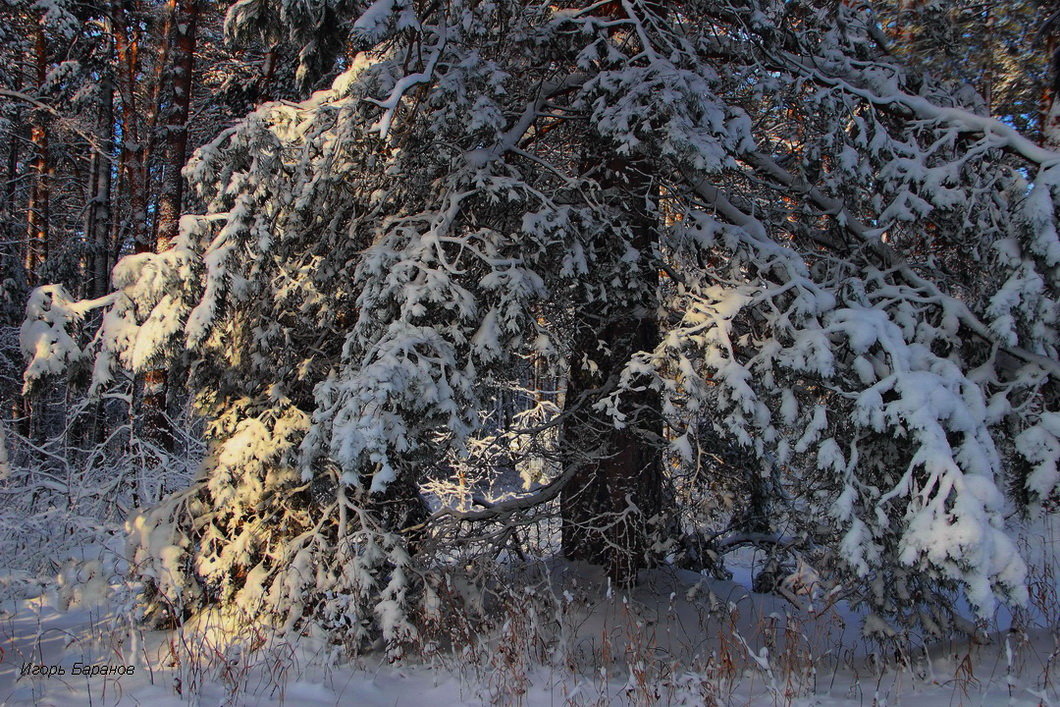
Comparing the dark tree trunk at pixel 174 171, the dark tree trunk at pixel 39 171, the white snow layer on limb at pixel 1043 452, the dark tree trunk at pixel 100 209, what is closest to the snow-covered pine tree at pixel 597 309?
the white snow layer on limb at pixel 1043 452

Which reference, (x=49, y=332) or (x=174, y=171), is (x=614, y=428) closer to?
(x=49, y=332)

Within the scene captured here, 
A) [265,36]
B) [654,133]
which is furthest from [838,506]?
[265,36]

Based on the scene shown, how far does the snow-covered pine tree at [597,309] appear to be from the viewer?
15.4 ft

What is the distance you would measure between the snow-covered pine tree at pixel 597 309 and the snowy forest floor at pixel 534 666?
36 cm

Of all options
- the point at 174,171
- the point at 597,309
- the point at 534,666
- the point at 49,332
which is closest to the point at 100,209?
the point at 174,171

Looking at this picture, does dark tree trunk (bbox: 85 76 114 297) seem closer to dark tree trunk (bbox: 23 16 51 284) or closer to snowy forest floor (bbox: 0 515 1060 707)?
dark tree trunk (bbox: 23 16 51 284)

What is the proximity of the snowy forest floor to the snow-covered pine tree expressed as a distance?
36 cm

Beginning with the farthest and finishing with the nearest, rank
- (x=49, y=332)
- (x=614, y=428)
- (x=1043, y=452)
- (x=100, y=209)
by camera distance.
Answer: (x=100, y=209)
(x=614, y=428)
(x=49, y=332)
(x=1043, y=452)

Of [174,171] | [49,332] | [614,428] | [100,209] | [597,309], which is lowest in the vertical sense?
[614,428]

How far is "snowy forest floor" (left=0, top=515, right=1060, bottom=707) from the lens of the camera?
411cm

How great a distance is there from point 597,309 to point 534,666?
10.0 feet

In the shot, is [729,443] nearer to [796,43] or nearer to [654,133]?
[654,133]

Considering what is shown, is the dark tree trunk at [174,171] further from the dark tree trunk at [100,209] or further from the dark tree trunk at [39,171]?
the dark tree trunk at [39,171]

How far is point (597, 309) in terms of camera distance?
6254 millimetres
